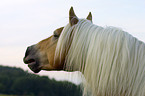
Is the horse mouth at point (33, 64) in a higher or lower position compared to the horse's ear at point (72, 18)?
lower

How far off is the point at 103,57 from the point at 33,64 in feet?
4.47

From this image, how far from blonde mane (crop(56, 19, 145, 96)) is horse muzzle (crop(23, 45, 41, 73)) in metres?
0.76

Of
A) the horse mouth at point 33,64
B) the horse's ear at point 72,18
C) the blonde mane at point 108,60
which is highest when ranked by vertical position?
the horse's ear at point 72,18

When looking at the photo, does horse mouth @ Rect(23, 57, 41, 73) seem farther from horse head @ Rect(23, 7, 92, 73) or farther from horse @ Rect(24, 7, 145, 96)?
horse @ Rect(24, 7, 145, 96)

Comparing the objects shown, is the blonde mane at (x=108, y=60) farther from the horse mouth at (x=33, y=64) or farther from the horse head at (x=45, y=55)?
the horse mouth at (x=33, y=64)

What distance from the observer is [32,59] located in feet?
10.8

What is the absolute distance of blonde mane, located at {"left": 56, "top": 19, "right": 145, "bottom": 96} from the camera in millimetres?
2271

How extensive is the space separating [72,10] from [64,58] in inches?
27.7

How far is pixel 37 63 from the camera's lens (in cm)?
328

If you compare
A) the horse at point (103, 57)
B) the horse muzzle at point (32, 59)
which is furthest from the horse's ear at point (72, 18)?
the horse muzzle at point (32, 59)

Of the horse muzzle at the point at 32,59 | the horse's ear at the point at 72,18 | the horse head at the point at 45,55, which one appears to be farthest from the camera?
the horse muzzle at the point at 32,59

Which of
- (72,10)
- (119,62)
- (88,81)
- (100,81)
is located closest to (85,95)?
(88,81)

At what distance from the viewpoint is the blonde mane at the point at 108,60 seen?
227 centimetres

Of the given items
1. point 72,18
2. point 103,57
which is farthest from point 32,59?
point 103,57
